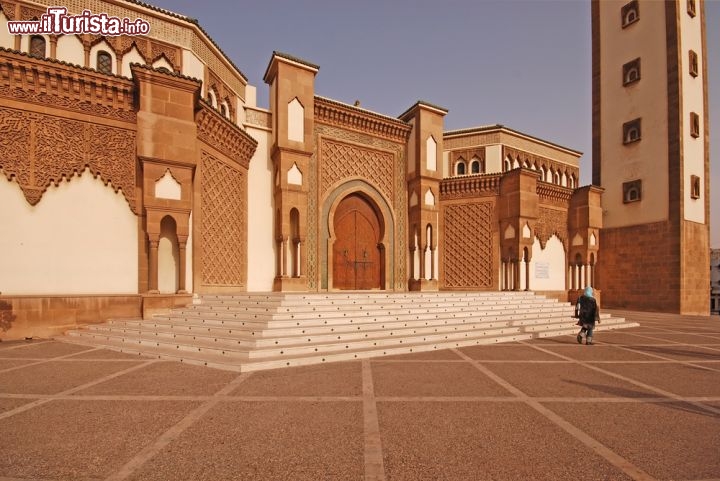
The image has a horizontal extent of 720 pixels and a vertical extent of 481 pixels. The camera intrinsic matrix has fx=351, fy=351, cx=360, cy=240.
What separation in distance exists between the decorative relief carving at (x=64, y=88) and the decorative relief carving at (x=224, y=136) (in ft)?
4.93

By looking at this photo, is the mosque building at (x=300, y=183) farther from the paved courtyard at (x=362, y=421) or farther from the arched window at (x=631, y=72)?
the paved courtyard at (x=362, y=421)

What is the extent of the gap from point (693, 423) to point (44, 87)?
37.8 feet

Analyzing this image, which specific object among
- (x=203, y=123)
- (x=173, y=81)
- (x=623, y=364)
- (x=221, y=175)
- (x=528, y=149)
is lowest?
(x=623, y=364)

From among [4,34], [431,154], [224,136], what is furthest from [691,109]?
[4,34]

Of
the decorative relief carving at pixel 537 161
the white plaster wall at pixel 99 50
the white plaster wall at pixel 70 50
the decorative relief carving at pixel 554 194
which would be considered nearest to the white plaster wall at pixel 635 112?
the decorative relief carving at pixel 554 194

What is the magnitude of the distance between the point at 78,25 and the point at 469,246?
48.1 ft

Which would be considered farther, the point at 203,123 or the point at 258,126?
the point at 258,126

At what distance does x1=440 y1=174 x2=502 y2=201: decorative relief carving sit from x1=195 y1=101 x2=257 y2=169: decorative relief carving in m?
7.60

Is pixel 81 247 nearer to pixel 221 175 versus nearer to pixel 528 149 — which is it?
pixel 221 175

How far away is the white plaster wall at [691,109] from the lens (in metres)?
15.0

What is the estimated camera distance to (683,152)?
14828 millimetres

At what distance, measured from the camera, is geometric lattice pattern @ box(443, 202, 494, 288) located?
13.7 metres

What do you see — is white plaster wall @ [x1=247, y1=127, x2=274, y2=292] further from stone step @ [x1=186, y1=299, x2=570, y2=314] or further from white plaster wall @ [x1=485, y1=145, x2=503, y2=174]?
white plaster wall @ [x1=485, y1=145, x2=503, y2=174]

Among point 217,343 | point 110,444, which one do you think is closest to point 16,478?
point 110,444
